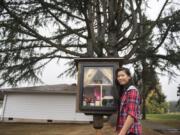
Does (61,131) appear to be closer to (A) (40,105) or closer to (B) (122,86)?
(A) (40,105)

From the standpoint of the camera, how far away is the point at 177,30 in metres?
11.0

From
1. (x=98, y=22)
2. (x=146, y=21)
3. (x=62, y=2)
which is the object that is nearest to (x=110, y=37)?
(x=98, y=22)

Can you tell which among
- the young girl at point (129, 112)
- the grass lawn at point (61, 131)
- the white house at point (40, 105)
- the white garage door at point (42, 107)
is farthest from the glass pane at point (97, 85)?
the white garage door at point (42, 107)

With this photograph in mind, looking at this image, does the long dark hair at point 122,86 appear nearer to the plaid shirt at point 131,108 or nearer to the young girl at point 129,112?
the young girl at point 129,112

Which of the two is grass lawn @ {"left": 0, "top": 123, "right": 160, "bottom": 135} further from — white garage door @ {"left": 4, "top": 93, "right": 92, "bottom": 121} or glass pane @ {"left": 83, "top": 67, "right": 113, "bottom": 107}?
glass pane @ {"left": 83, "top": 67, "right": 113, "bottom": 107}

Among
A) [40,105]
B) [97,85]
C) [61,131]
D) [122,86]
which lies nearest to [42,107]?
[40,105]

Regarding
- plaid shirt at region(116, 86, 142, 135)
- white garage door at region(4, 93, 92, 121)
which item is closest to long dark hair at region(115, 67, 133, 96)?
plaid shirt at region(116, 86, 142, 135)

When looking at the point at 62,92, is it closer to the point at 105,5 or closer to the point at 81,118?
the point at 81,118

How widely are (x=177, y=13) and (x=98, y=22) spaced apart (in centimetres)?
325

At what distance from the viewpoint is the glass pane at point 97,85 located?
3924 mm

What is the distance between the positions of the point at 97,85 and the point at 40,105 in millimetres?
20118

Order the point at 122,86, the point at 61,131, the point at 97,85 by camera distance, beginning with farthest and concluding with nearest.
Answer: the point at 61,131, the point at 97,85, the point at 122,86

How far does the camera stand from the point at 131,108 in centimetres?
322

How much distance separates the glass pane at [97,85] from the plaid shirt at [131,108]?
0.57 meters
